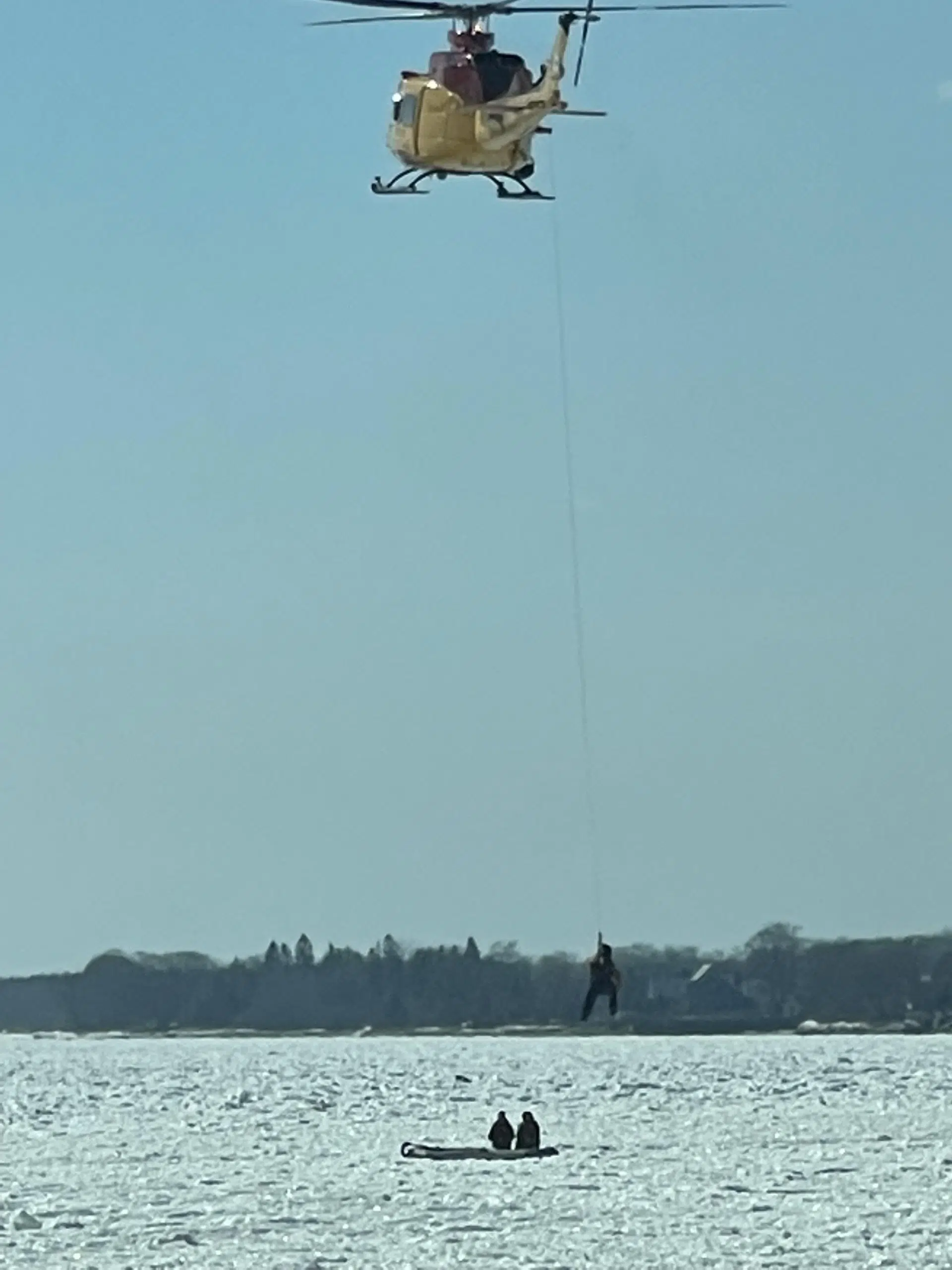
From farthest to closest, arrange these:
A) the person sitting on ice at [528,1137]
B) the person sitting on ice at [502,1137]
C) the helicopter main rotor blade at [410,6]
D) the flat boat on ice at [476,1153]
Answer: the person sitting on ice at [528,1137]
the person sitting on ice at [502,1137]
the flat boat on ice at [476,1153]
the helicopter main rotor blade at [410,6]

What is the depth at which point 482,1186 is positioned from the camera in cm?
6988

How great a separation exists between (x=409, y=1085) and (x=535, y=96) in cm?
11824

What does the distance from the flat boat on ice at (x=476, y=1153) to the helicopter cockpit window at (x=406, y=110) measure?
36.1 metres

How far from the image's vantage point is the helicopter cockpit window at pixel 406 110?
43406 millimetres

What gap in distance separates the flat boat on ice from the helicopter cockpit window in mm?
36145

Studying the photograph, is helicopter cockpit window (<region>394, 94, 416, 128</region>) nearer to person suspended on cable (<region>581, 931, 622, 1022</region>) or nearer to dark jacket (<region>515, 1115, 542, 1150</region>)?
Result: person suspended on cable (<region>581, 931, 622, 1022</region>)

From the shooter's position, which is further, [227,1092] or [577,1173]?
[227,1092]

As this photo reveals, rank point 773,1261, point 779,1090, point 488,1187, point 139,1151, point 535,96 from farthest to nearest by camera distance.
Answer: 1. point 779,1090
2. point 139,1151
3. point 488,1187
4. point 773,1261
5. point 535,96

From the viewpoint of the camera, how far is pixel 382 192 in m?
43.0

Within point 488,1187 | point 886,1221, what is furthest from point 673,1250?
point 488,1187

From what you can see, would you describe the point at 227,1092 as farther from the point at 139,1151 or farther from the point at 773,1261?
the point at 773,1261

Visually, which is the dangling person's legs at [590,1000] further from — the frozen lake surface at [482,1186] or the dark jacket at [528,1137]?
the dark jacket at [528,1137]

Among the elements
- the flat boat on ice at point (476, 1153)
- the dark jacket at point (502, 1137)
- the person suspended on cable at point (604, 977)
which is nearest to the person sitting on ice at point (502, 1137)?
the dark jacket at point (502, 1137)

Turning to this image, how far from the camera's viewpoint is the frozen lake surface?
5534 cm
